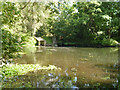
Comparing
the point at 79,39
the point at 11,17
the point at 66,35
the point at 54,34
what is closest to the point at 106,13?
the point at 79,39

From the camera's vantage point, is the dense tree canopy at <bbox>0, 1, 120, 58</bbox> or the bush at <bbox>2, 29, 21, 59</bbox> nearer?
the bush at <bbox>2, 29, 21, 59</bbox>

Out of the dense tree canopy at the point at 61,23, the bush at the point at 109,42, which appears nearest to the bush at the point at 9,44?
the dense tree canopy at the point at 61,23

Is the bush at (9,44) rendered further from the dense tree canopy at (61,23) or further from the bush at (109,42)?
the bush at (109,42)

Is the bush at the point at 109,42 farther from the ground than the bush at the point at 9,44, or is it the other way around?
→ the bush at the point at 9,44

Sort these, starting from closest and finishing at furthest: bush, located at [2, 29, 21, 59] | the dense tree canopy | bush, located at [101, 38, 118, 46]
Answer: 1. bush, located at [2, 29, 21, 59]
2. the dense tree canopy
3. bush, located at [101, 38, 118, 46]

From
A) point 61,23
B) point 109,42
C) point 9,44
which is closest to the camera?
point 9,44

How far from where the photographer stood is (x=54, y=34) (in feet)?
116

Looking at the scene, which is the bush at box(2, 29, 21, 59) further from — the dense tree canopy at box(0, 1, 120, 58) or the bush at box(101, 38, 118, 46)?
the bush at box(101, 38, 118, 46)

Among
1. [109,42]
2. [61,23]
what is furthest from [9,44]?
[61,23]

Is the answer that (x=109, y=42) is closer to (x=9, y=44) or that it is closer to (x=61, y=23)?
(x=61, y=23)

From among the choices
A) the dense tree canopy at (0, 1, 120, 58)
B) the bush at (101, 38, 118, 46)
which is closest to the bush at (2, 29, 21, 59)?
the dense tree canopy at (0, 1, 120, 58)

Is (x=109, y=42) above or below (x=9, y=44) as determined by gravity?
below

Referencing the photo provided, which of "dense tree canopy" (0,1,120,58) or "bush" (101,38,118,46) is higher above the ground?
"dense tree canopy" (0,1,120,58)

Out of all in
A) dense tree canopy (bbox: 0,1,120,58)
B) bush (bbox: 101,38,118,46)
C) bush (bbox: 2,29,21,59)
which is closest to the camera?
bush (bbox: 2,29,21,59)
